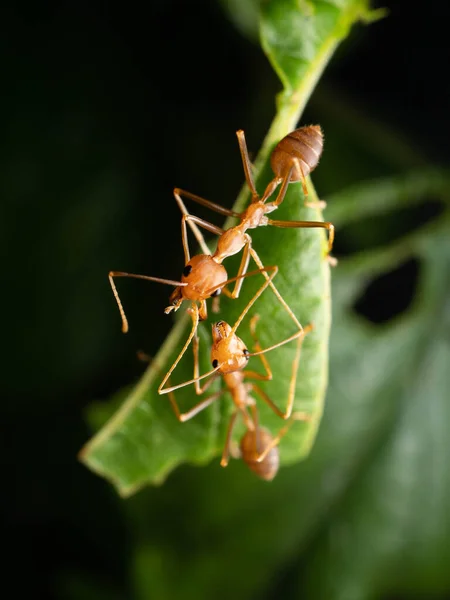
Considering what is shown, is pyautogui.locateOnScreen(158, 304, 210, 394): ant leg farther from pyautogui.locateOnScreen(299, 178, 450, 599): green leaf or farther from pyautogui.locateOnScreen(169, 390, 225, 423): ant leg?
pyautogui.locateOnScreen(299, 178, 450, 599): green leaf

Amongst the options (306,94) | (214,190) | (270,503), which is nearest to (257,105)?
(214,190)

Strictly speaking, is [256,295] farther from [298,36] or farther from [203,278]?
[298,36]

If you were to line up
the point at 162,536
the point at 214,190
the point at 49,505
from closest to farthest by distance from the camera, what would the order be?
the point at 162,536 < the point at 214,190 < the point at 49,505

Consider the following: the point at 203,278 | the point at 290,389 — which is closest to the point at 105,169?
the point at 203,278

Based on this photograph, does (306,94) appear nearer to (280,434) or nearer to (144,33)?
(280,434)

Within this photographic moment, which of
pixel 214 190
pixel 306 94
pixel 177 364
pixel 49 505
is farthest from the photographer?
pixel 49 505

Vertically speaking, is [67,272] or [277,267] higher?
[67,272]
